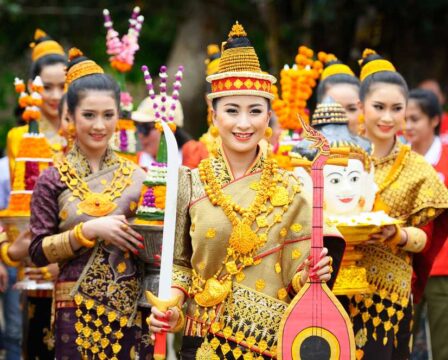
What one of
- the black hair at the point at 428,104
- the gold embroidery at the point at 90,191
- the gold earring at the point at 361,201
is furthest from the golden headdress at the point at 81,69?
the black hair at the point at 428,104

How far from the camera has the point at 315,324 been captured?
15.7ft

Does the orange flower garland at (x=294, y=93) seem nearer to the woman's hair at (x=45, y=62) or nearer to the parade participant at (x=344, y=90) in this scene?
the parade participant at (x=344, y=90)

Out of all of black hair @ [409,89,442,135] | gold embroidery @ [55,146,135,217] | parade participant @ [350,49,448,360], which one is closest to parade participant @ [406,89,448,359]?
black hair @ [409,89,442,135]

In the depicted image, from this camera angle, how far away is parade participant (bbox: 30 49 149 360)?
19.2ft

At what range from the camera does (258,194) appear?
198 inches

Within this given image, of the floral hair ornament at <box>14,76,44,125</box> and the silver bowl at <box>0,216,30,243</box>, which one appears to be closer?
the silver bowl at <box>0,216,30,243</box>

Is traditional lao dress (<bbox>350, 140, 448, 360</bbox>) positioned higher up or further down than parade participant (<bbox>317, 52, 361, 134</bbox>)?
further down

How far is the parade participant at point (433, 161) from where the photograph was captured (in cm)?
739

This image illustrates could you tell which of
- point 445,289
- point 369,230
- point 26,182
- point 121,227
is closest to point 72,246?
point 121,227

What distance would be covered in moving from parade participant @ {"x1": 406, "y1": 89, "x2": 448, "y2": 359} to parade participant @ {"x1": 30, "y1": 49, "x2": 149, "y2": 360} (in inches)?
87.8

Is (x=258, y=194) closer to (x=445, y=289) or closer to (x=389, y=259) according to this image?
(x=389, y=259)

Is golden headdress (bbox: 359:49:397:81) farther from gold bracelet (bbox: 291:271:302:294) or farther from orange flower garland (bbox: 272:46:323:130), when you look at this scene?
gold bracelet (bbox: 291:271:302:294)

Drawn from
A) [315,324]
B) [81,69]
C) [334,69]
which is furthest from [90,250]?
[334,69]

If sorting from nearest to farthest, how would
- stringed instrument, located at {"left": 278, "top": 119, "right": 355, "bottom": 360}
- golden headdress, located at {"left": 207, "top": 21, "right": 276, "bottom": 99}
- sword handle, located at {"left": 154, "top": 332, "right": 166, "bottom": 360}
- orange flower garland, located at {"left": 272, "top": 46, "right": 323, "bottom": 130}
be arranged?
sword handle, located at {"left": 154, "top": 332, "right": 166, "bottom": 360}
stringed instrument, located at {"left": 278, "top": 119, "right": 355, "bottom": 360}
golden headdress, located at {"left": 207, "top": 21, "right": 276, "bottom": 99}
orange flower garland, located at {"left": 272, "top": 46, "right": 323, "bottom": 130}
